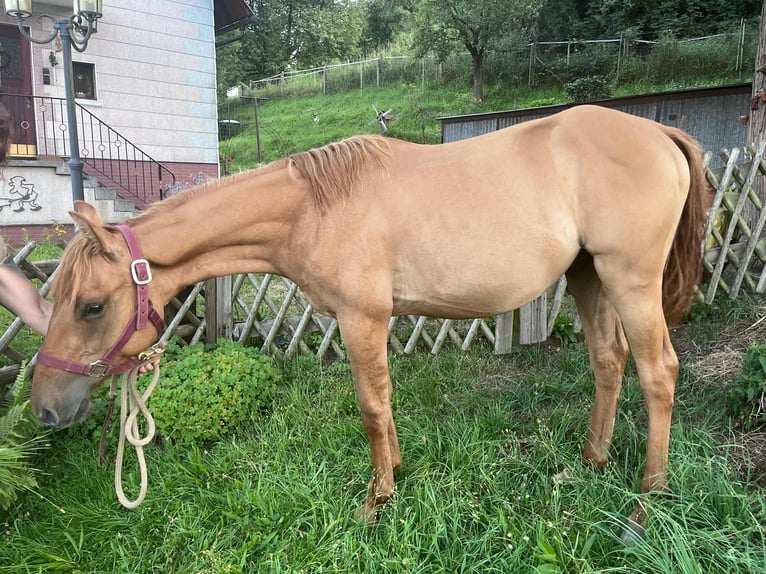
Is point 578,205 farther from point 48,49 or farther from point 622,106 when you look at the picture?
point 48,49

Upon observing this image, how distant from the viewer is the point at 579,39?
19594 millimetres

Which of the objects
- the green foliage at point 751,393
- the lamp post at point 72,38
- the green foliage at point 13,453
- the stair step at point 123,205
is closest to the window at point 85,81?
the stair step at point 123,205

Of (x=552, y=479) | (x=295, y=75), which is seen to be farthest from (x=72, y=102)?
(x=295, y=75)

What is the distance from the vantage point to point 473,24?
18109mm

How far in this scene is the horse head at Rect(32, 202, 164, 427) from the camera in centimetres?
192

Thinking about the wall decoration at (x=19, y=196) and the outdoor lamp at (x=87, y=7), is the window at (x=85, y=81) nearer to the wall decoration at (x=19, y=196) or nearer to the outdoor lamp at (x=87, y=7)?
the wall decoration at (x=19, y=196)

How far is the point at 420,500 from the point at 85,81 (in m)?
11.8

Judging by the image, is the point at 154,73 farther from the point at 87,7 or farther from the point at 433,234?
the point at 433,234

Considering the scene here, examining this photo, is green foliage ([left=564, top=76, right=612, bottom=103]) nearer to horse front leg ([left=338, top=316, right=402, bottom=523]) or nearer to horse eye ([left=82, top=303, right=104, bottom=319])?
horse front leg ([left=338, top=316, right=402, bottom=523])

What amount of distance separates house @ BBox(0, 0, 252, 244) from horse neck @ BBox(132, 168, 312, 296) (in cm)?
856

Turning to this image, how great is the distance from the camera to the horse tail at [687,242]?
7.66 ft

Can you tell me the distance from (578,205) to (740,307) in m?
3.01

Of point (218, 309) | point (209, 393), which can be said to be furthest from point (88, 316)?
point (218, 309)

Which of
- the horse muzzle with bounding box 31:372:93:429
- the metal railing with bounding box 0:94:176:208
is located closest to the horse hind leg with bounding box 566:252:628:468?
the horse muzzle with bounding box 31:372:93:429
